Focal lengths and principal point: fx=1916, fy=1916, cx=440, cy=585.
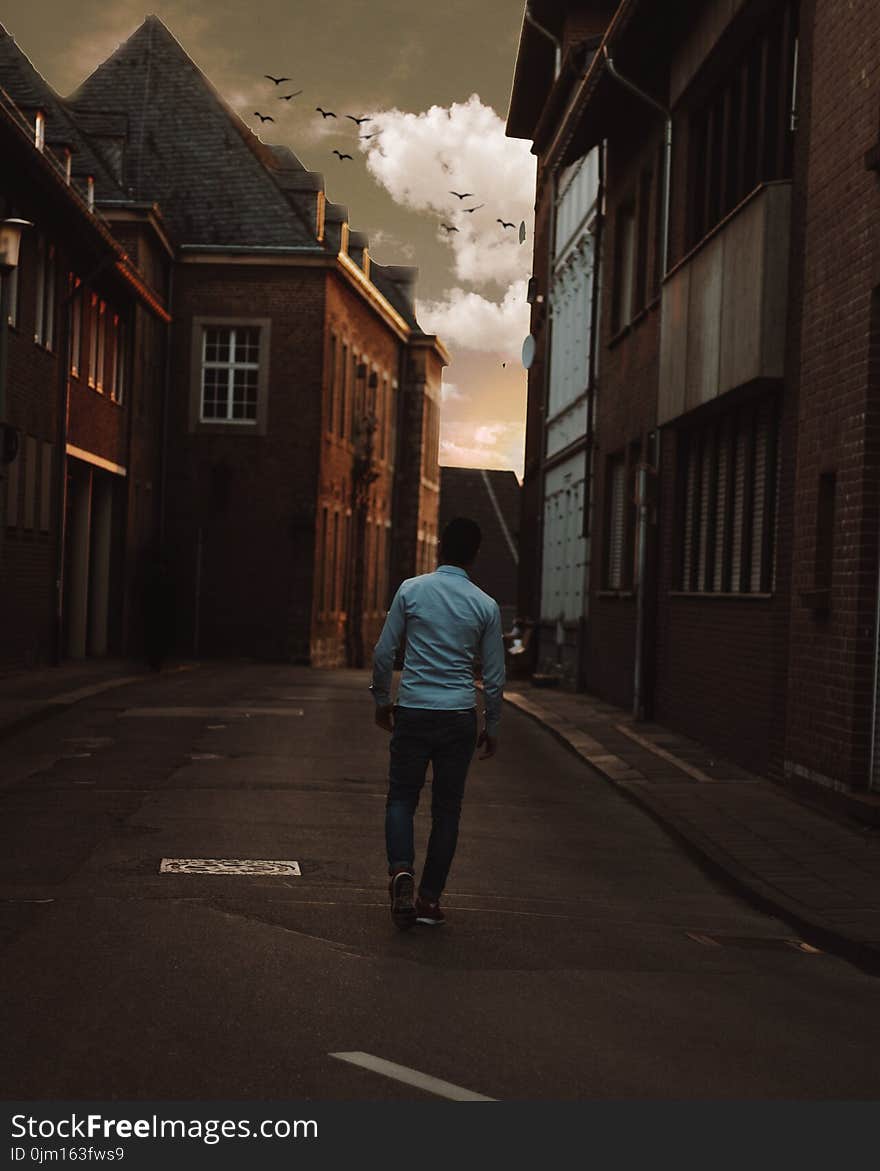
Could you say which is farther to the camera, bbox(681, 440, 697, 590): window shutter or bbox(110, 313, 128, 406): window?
bbox(110, 313, 128, 406): window

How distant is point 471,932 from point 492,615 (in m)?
1.48

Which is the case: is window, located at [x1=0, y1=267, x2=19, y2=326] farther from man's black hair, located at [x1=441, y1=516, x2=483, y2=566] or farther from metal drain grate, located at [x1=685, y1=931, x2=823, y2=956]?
metal drain grate, located at [x1=685, y1=931, x2=823, y2=956]

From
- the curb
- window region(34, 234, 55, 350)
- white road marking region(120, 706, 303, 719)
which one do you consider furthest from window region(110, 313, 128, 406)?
white road marking region(120, 706, 303, 719)

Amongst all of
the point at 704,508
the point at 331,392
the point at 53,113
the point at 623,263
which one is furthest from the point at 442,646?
the point at 331,392

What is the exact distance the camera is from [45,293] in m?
30.3

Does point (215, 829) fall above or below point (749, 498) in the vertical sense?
below

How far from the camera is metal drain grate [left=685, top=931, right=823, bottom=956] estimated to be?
28.4 ft

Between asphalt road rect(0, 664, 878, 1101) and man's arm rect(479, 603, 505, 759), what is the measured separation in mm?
896

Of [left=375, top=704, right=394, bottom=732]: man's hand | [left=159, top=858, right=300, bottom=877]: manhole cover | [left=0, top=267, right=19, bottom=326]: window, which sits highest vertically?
[left=0, top=267, right=19, bottom=326]: window

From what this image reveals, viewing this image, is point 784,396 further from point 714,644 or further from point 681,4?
point 681,4

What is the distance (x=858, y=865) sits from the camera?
424 inches

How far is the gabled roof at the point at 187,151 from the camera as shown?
150ft

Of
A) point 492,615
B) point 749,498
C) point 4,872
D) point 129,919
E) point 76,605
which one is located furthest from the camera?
point 76,605

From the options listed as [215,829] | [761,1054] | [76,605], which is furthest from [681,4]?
[76,605]
